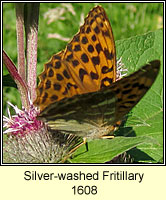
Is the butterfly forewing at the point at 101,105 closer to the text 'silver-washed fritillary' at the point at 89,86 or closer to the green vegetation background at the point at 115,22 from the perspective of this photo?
the text 'silver-washed fritillary' at the point at 89,86

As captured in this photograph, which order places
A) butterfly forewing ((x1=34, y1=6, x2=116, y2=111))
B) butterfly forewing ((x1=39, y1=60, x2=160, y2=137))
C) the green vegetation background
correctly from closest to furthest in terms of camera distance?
butterfly forewing ((x1=39, y1=60, x2=160, y2=137)), butterfly forewing ((x1=34, y1=6, x2=116, y2=111)), the green vegetation background

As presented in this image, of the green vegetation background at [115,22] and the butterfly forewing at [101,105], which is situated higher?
the green vegetation background at [115,22]

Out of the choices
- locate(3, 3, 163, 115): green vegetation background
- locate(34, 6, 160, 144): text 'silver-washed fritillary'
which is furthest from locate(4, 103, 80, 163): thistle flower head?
locate(3, 3, 163, 115): green vegetation background

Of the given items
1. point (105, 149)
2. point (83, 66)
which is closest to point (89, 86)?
point (83, 66)

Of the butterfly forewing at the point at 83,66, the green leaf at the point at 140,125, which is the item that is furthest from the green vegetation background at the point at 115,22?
the butterfly forewing at the point at 83,66

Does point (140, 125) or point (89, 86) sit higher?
point (89, 86)

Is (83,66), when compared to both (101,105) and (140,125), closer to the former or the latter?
Answer: (101,105)

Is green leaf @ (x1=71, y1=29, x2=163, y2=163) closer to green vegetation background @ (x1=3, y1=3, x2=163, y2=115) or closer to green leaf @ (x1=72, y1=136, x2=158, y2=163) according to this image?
green leaf @ (x1=72, y1=136, x2=158, y2=163)
